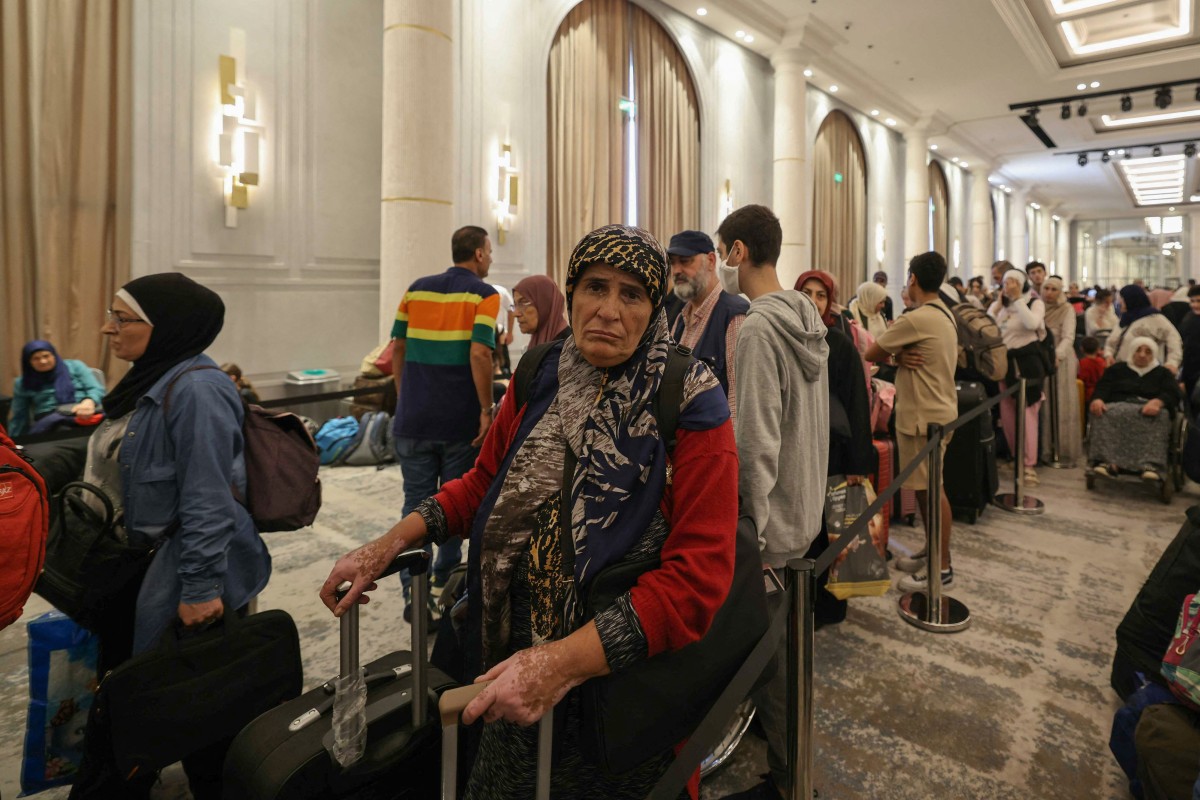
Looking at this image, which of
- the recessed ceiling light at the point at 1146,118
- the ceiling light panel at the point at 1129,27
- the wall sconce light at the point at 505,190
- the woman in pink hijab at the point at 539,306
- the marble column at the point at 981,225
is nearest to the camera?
the woman in pink hijab at the point at 539,306

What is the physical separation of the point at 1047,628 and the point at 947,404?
119 centimetres

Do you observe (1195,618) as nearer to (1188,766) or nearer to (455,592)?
(1188,766)

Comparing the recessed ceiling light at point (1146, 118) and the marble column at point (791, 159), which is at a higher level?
the recessed ceiling light at point (1146, 118)

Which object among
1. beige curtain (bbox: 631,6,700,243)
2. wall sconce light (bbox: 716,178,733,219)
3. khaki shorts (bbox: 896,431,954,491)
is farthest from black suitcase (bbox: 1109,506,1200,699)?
wall sconce light (bbox: 716,178,733,219)

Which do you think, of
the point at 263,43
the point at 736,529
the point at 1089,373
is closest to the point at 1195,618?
the point at 736,529

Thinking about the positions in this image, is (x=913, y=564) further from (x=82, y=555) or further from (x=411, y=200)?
(x=411, y=200)

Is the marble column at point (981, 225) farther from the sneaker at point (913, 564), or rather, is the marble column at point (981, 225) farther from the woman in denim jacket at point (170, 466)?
the woman in denim jacket at point (170, 466)

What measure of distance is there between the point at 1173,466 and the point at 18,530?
7.48m

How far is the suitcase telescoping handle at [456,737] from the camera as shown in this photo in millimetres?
1055

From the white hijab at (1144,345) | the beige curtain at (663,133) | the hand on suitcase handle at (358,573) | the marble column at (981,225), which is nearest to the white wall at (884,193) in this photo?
the beige curtain at (663,133)

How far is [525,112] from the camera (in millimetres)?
8086

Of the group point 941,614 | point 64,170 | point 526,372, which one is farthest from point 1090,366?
point 64,170

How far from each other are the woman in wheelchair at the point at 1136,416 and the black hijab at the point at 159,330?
21.7 ft

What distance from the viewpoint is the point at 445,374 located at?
3.37 metres
